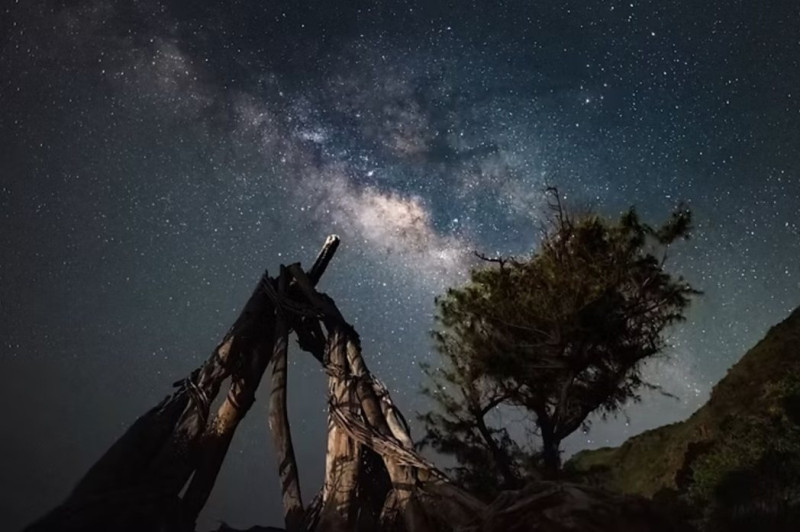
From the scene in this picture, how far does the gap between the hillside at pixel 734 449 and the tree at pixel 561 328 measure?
194cm

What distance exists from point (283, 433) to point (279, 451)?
269 millimetres

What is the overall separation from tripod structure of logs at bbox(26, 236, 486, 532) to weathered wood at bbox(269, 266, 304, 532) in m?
0.02

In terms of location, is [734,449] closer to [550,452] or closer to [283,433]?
[550,452]

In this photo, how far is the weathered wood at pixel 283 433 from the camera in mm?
7957

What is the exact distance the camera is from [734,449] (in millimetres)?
10570

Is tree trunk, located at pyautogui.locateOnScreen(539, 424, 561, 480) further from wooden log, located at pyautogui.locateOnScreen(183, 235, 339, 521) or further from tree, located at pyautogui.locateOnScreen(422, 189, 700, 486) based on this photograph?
wooden log, located at pyautogui.locateOnScreen(183, 235, 339, 521)

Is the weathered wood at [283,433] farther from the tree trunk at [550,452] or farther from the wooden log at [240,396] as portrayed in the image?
the tree trunk at [550,452]

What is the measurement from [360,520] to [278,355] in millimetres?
3002

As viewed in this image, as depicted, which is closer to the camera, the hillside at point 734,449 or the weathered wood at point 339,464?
the weathered wood at point 339,464

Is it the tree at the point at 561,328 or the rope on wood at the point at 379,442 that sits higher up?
the tree at the point at 561,328

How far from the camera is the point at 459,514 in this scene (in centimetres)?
619

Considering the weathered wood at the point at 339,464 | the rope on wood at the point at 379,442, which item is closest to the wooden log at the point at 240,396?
the weathered wood at the point at 339,464

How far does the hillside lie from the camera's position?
923 centimetres

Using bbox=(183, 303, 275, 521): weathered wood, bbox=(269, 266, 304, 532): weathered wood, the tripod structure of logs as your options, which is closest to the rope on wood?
the tripod structure of logs
